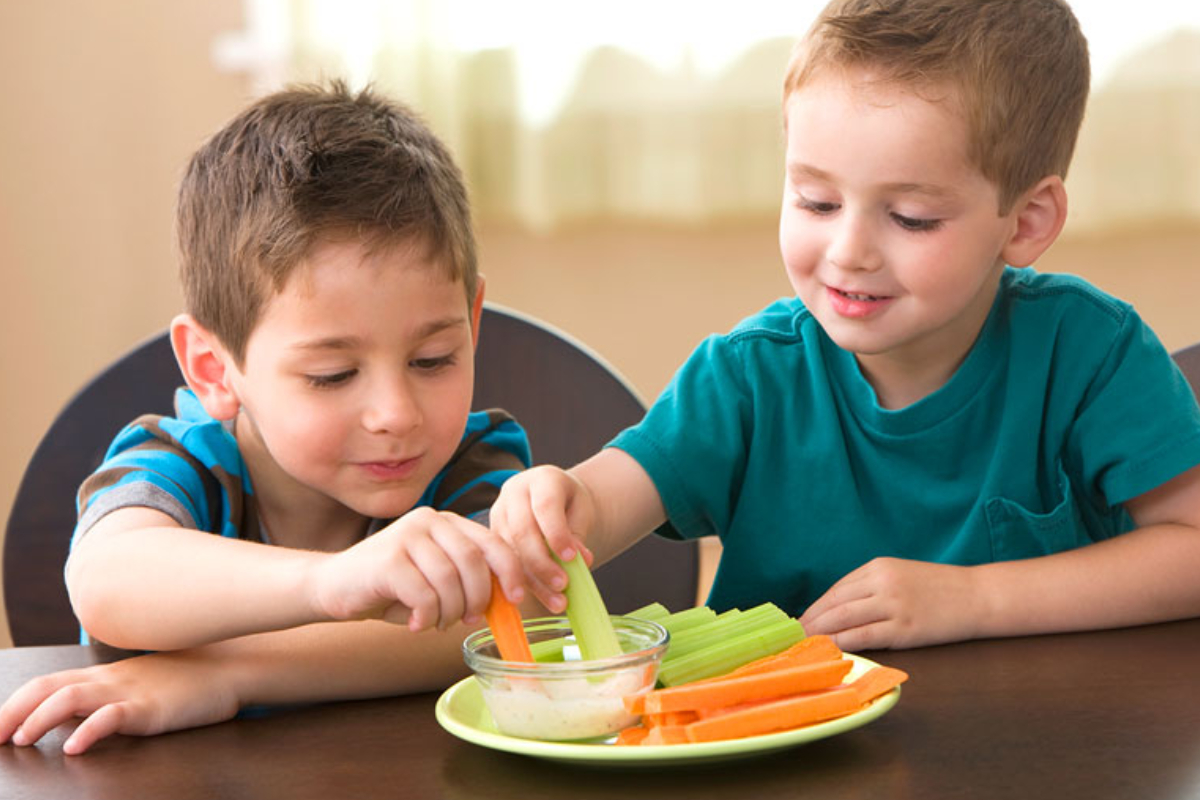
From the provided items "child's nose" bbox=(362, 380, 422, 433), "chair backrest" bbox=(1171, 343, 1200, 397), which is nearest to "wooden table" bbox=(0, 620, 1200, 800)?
"child's nose" bbox=(362, 380, 422, 433)

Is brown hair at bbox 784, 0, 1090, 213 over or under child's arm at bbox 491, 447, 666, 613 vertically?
over

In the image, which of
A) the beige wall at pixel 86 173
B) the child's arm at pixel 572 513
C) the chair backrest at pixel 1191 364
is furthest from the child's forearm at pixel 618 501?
the beige wall at pixel 86 173

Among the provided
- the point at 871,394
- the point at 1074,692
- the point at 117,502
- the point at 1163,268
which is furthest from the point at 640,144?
the point at 1074,692

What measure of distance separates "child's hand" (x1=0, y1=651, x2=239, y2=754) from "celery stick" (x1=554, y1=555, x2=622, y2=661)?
0.66 feet

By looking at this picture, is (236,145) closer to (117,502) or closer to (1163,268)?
(117,502)

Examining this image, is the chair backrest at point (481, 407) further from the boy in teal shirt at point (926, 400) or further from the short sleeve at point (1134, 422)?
the short sleeve at point (1134, 422)

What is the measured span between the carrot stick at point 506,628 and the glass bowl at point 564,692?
0.02 metres

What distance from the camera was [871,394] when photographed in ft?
3.74

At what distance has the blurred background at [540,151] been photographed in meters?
2.74

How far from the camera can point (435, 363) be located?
104cm

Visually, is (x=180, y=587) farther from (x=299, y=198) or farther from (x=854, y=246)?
(x=854, y=246)

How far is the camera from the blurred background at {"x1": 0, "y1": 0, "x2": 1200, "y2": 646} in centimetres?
274

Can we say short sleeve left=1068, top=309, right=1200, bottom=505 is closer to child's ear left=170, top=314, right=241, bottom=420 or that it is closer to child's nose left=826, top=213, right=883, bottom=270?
child's nose left=826, top=213, right=883, bottom=270

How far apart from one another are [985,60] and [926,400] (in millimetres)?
264
